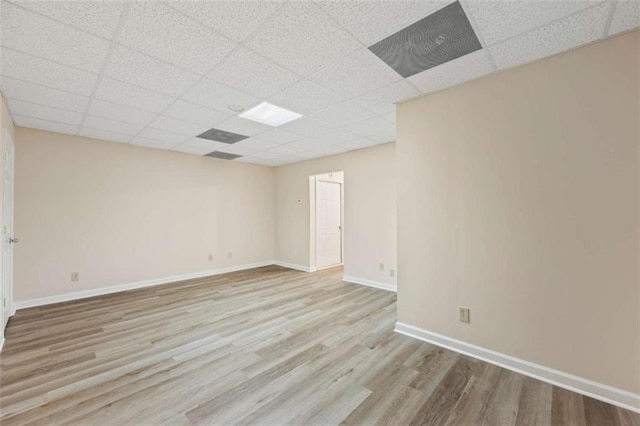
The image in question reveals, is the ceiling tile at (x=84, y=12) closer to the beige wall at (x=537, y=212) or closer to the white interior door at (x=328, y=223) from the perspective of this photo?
the beige wall at (x=537, y=212)

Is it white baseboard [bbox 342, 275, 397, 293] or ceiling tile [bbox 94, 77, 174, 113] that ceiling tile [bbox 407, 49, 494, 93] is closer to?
ceiling tile [bbox 94, 77, 174, 113]

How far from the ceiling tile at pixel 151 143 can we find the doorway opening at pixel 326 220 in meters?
2.82

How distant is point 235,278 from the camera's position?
17.6ft

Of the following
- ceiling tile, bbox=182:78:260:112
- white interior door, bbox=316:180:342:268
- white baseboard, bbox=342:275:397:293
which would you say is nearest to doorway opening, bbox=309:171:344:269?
white interior door, bbox=316:180:342:268

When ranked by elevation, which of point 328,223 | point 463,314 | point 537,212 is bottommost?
point 463,314

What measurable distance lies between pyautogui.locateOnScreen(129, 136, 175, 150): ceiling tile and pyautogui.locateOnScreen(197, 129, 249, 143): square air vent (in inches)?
33.4

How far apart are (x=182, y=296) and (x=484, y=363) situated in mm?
4010

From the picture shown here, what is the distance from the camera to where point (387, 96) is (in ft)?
9.04

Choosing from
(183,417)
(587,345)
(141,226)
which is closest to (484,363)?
(587,345)

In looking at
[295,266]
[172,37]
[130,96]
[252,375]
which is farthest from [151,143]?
[252,375]

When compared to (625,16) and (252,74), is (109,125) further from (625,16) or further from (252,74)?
(625,16)

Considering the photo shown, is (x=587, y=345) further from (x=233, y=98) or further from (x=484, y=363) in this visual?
(x=233, y=98)

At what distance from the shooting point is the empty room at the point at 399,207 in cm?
172

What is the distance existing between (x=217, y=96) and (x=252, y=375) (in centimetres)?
258
